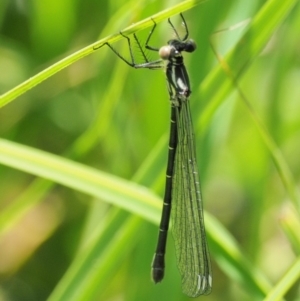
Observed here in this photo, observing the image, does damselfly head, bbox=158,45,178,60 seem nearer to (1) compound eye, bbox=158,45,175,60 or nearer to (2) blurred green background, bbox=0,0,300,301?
(1) compound eye, bbox=158,45,175,60

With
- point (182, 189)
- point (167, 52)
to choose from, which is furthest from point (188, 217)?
point (167, 52)

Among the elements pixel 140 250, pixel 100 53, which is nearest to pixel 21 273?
pixel 140 250

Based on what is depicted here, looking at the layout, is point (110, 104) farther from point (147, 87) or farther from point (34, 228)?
point (34, 228)

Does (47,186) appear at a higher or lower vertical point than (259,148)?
lower

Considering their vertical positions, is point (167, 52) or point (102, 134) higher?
point (167, 52)

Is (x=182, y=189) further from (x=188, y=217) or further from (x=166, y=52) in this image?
(x=166, y=52)

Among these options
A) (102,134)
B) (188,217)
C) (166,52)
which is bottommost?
(188,217)

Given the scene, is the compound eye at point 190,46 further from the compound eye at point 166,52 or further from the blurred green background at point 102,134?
the blurred green background at point 102,134
